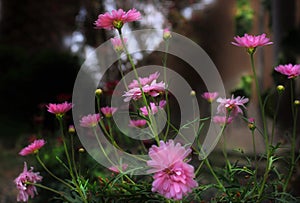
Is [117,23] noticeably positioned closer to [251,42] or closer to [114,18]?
[114,18]

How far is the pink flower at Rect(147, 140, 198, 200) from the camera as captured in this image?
29.4 inches

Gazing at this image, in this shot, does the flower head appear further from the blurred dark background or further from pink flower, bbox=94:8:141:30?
the blurred dark background

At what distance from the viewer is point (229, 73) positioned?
630 cm

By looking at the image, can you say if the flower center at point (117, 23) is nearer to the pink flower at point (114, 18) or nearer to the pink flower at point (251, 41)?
the pink flower at point (114, 18)

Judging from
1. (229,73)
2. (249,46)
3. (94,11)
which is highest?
(94,11)

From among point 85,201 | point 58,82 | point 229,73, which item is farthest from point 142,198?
point 229,73

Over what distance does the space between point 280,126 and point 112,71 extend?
6.98 feet

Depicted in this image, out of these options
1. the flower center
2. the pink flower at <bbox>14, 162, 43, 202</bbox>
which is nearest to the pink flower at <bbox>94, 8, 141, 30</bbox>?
the flower center

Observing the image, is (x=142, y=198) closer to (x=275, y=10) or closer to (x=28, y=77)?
(x=275, y=10)

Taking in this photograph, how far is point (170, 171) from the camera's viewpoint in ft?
2.49

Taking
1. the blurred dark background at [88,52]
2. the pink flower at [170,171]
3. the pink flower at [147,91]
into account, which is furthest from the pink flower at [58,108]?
the blurred dark background at [88,52]

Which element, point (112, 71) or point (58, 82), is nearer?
point (112, 71)

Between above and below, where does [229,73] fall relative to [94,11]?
below

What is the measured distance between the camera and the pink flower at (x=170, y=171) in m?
0.75
